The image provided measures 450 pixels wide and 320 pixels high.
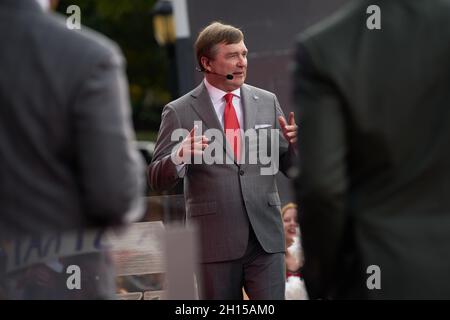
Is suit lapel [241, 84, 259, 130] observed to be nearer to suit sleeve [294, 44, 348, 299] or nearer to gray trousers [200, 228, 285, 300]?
gray trousers [200, 228, 285, 300]

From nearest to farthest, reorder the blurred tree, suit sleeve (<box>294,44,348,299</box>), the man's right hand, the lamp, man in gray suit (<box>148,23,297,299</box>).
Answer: suit sleeve (<box>294,44,348,299</box>)
the man's right hand
man in gray suit (<box>148,23,297,299</box>)
the lamp
the blurred tree

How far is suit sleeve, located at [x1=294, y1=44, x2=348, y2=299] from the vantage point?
13.0 feet

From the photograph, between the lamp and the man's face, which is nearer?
the man's face

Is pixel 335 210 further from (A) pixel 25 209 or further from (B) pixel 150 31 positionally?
(B) pixel 150 31

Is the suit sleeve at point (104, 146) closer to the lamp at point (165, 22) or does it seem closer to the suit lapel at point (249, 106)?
the suit lapel at point (249, 106)

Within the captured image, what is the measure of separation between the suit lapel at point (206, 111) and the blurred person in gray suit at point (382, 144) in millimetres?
2794

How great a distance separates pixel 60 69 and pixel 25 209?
1.61ft

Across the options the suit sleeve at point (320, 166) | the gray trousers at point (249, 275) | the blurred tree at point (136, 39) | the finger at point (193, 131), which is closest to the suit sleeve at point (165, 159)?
the finger at point (193, 131)

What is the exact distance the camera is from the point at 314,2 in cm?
982

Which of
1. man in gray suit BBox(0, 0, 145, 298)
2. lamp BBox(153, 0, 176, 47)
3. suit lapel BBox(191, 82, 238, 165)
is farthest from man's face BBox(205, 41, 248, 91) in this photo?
lamp BBox(153, 0, 176, 47)

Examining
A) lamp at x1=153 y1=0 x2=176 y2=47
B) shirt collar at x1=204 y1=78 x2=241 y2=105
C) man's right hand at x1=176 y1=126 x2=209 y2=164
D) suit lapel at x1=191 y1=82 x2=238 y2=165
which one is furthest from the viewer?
lamp at x1=153 y1=0 x2=176 y2=47

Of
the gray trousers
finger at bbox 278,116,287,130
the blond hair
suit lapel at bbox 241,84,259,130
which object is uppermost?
the blond hair

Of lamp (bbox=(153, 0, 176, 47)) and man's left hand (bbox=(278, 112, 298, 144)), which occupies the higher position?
lamp (bbox=(153, 0, 176, 47))
